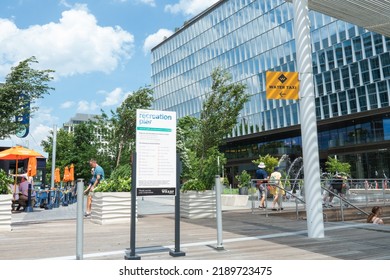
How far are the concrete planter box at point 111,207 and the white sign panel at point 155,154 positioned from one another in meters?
5.18

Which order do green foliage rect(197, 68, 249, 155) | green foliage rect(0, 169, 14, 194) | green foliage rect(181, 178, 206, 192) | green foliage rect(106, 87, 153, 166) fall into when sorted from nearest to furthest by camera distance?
green foliage rect(0, 169, 14, 194), green foliage rect(181, 178, 206, 192), green foliage rect(197, 68, 249, 155), green foliage rect(106, 87, 153, 166)

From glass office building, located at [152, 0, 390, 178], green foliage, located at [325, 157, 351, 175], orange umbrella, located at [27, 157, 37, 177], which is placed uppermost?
glass office building, located at [152, 0, 390, 178]

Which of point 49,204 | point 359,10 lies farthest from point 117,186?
point 49,204

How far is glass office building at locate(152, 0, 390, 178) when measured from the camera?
41531mm

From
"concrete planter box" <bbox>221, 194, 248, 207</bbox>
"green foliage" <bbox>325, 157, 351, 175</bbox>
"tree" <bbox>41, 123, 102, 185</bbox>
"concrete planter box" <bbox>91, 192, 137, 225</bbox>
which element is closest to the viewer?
"concrete planter box" <bbox>91, 192, 137, 225</bbox>

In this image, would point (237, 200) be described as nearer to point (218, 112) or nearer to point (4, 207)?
point (218, 112)

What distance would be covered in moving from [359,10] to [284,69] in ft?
130

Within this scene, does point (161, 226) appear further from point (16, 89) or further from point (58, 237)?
point (16, 89)

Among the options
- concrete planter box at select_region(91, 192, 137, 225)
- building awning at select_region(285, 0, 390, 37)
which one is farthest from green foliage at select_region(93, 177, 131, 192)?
building awning at select_region(285, 0, 390, 37)

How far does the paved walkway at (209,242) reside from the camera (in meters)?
5.97

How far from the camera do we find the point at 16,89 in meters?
11.0

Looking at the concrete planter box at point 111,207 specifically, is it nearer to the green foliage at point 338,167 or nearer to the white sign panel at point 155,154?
the white sign panel at point 155,154

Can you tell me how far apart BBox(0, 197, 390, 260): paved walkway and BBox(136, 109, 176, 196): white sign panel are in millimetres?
1044

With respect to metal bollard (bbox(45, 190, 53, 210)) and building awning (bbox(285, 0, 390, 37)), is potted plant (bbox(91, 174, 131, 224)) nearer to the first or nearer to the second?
building awning (bbox(285, 0, 390, 37))
